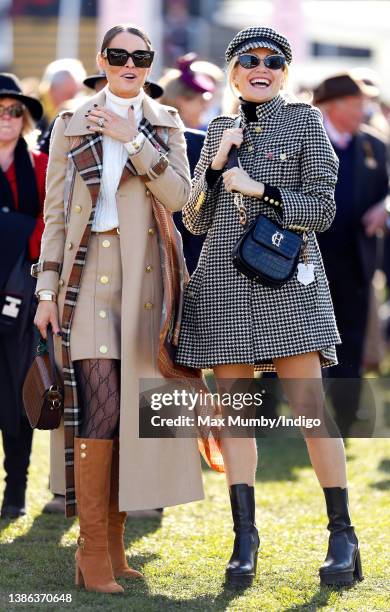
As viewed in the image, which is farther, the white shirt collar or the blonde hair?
the blonde hair

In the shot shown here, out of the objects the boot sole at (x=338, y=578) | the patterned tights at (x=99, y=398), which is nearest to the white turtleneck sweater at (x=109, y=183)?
the patterned tights at (x=99, y=398)

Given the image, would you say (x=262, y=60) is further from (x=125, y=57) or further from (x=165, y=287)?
(x=165, y=287)

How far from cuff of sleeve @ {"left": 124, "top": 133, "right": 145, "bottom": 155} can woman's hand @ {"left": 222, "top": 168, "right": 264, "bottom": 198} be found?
1.13ft

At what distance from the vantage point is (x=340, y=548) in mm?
4809

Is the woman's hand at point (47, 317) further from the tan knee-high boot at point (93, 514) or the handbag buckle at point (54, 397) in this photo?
the tan knee-high boot at point (93, 514)

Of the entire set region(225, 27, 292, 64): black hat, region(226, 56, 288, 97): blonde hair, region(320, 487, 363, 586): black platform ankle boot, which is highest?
region(225, 27, 292, 64): black hat

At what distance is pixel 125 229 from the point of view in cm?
478

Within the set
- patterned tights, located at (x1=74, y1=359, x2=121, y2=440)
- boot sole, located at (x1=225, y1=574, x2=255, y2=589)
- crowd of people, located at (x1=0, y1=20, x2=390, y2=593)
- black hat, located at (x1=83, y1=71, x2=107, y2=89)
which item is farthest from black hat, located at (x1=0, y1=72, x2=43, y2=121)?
boot sole, located at (x1=225, y1=574, x2=255, y2=589)

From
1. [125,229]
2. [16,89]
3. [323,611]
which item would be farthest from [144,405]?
[16,89]

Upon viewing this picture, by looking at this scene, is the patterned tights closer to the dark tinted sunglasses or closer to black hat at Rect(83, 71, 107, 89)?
the dark tinted sunglasses

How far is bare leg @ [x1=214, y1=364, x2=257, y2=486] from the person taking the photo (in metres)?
4.91

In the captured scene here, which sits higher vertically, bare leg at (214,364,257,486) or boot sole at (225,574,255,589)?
bare leg at (214,364,257,486)

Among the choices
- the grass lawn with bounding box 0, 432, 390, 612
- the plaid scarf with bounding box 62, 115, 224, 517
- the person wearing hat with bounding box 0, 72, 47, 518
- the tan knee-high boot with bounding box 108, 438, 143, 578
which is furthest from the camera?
the person wearing hat with bounding box 0, 72, 47, 518

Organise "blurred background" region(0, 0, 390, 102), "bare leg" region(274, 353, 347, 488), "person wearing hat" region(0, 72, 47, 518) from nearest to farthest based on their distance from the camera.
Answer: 1. "bare leg" region(274, 353, 347, 488)
2. "person wearing hat" region(0, 72, 47, 518)
3. "blurred background" region(0, 0, 390, 102)
